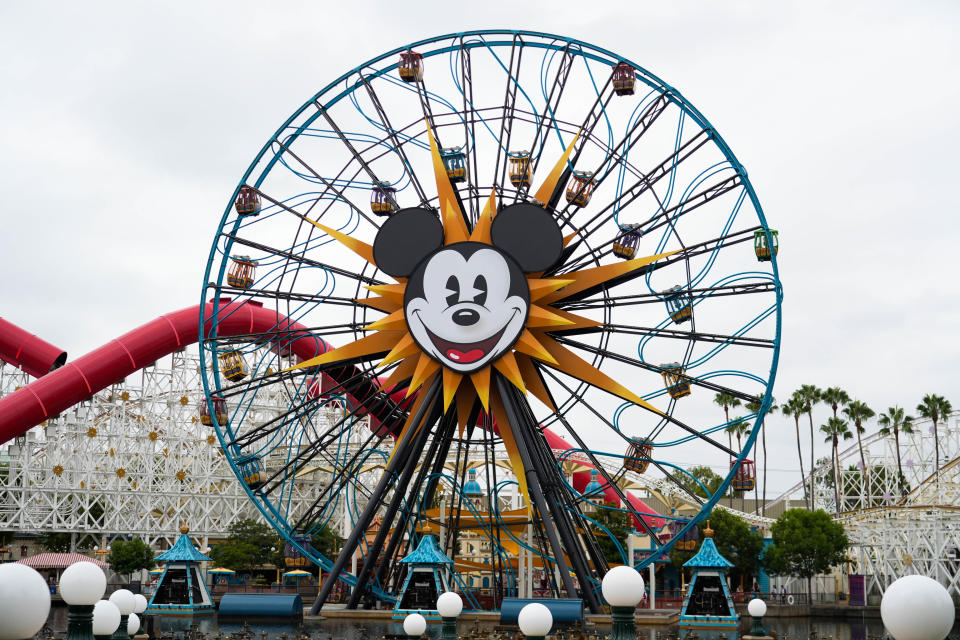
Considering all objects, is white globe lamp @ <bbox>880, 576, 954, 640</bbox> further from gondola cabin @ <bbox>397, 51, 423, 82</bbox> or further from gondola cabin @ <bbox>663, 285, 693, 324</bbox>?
gondola cabin @ <bbox>397, 51, 423, 82</bbox>

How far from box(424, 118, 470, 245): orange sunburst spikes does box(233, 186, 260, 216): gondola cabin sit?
587 centimetres

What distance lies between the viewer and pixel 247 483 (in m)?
27.6

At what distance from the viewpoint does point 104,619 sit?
38.1 feet

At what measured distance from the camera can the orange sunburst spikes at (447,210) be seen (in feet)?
86.1

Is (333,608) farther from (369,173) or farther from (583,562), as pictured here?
(369,173)

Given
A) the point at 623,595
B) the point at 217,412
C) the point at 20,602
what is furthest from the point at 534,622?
the point at 217,412

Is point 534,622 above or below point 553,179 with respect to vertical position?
below

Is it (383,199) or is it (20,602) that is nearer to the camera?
(20,602)

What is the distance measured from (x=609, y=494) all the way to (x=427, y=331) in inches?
845

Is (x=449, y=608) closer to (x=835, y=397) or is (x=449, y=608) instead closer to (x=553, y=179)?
(x=553, y=179)

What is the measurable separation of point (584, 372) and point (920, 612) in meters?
18.2

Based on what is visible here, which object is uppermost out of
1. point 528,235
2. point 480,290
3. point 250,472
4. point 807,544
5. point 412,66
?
point 412,66

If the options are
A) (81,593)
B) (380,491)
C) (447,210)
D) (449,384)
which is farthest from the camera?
(447,210)

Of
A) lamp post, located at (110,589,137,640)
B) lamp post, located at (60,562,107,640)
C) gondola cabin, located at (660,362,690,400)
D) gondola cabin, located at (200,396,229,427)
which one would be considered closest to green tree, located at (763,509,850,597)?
gondola cabin, located at (660,362,690,400)
